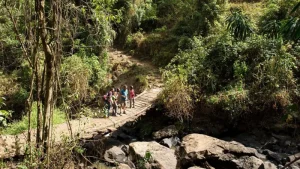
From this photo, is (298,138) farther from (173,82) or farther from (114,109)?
(114,109)

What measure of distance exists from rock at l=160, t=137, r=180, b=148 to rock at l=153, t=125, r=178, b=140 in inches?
7.3

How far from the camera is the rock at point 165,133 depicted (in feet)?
34.8

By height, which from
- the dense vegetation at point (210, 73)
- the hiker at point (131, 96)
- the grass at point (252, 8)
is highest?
the grass at point (252, 8)

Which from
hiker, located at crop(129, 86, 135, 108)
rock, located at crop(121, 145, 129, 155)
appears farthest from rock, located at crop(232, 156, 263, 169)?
hiker, located at crop(129, 86, 135, 108)

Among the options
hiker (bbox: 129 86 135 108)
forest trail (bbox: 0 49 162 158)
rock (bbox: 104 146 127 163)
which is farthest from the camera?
hiker (bbox: 129 86 135 108)

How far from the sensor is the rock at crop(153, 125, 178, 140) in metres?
10.6

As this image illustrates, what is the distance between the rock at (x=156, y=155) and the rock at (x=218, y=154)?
0.31 metres

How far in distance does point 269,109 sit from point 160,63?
6623 mm

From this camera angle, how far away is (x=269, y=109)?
35.0 ft

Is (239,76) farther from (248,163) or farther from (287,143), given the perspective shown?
(248,163)

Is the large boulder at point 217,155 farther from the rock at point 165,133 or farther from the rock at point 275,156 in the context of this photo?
the rock at point 165,133

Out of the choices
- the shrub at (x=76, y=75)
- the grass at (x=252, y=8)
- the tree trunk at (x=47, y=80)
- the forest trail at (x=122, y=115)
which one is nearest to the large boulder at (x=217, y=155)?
the forest trail at (x=122, y=115)

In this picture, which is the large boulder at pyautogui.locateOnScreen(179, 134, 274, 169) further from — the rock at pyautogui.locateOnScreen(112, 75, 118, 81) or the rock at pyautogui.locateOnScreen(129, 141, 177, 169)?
the rock at pyautogui.locateOnScreen(112, 75, 118, 81)

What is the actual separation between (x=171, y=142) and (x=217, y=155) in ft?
8.82
